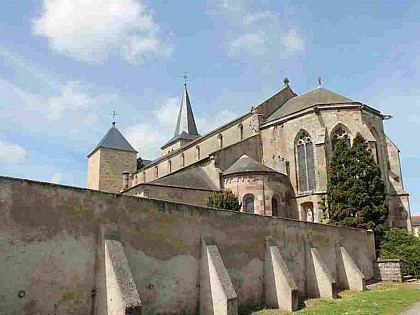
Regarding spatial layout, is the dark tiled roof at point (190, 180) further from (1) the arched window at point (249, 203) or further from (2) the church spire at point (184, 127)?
(2) the church spire at point (184, 127)

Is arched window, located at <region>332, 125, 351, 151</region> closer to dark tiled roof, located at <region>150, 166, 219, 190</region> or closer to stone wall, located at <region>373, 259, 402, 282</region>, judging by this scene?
dark tiled roof, located at <region>150, 166, 219, 190</region>

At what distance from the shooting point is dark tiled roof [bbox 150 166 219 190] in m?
28.1

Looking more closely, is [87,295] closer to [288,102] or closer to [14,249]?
[14,249]

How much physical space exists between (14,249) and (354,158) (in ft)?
77.3

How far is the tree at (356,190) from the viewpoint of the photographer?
83.9ft

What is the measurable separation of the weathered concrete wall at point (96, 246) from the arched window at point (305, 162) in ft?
50.8

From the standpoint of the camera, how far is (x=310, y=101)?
33.6m

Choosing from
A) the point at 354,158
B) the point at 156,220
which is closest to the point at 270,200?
the point at 354,158

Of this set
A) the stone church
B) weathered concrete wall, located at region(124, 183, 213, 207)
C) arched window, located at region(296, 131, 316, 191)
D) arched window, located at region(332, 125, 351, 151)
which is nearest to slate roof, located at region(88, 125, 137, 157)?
the stone church

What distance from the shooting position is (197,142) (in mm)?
41375

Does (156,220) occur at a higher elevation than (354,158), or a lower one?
lower

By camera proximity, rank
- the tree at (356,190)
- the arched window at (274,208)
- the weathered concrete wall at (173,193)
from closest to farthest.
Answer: the tree at (356,190) → the weathered concrete wall at (173,193) → the arched window at (274,208)

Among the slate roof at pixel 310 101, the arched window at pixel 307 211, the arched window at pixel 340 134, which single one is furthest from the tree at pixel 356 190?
the slate roof at pixel 310 101

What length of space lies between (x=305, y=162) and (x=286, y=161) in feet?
4.87
